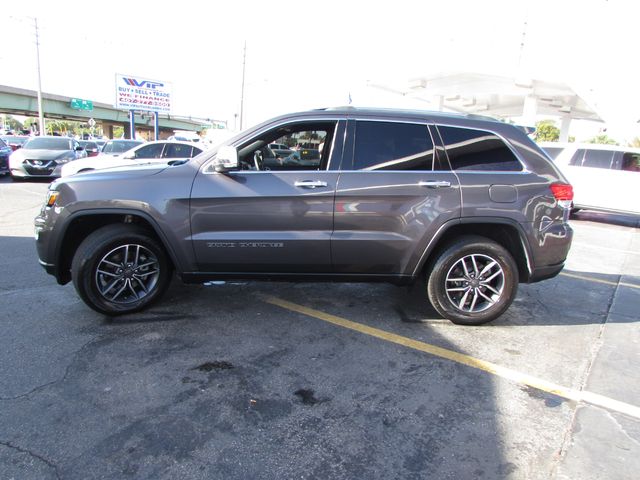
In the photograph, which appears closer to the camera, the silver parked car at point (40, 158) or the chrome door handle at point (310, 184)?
the chrome door handle at point (310, 184)

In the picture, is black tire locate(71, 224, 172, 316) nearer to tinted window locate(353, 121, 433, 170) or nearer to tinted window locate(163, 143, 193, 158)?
tinted window locate(353, 121, 433, 170)

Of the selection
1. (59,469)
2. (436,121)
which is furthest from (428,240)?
(59,469)

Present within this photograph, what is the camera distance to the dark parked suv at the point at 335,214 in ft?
12.6

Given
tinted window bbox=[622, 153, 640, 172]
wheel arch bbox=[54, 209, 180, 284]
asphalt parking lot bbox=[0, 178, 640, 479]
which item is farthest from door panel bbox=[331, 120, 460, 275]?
tinted window bbox=[622, 153, 640, 172]

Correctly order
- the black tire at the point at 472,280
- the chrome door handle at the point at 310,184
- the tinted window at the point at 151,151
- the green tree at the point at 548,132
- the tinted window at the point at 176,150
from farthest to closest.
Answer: the green tree at the point at 548,132
the tinted window at the point at 176,150
the tinted window at the point at 151,151
the black tire at the point at 472,280
the chrome door handle at the point at 310,184

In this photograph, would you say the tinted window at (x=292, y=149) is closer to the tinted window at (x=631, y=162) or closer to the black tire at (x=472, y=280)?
the black tire at (x=472, y=280)

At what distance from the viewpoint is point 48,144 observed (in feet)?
51.2

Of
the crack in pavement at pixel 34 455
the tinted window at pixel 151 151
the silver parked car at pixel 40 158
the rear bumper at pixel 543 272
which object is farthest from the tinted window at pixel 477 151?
the silver parked car at pixel 40 158

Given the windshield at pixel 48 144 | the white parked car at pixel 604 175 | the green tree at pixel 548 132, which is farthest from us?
the green tree at pixel 548 132

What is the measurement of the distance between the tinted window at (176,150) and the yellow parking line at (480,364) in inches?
419

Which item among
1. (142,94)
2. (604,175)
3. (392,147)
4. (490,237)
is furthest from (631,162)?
(142,94)

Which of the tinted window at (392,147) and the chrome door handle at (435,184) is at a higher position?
the tinted window at (392,147)

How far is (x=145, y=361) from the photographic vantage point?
11.0 feet

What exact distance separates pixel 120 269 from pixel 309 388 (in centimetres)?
209
